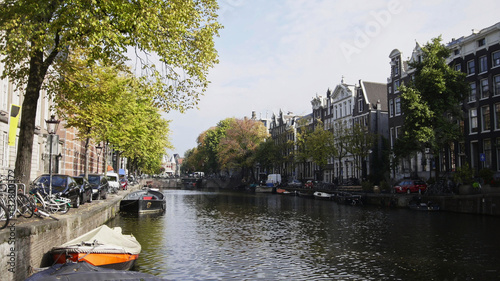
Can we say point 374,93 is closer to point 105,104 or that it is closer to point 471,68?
point 471,68

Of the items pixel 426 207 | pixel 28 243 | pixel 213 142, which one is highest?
pixel 213 142

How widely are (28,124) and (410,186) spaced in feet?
132

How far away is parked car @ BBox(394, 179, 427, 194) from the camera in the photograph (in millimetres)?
46344

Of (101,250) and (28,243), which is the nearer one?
(28,243)

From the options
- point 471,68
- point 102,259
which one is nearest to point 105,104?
point 102,259

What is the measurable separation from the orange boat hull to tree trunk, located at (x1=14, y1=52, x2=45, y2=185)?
12.8 feet

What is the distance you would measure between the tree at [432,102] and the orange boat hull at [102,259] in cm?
3413

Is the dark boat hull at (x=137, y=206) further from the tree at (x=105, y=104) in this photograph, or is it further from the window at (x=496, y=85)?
the window at (x=496, y=85)

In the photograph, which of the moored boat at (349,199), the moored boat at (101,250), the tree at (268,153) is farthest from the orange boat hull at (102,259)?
the tree at (268,153)

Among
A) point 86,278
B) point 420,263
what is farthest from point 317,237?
point 86,278

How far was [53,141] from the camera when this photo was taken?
17578 mm

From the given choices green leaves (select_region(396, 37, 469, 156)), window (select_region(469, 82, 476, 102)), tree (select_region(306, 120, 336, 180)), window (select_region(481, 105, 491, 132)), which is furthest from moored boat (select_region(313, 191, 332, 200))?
window (select_region(469, 82, 476, 102))

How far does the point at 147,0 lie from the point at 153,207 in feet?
81.9

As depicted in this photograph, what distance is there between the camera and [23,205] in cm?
1341
